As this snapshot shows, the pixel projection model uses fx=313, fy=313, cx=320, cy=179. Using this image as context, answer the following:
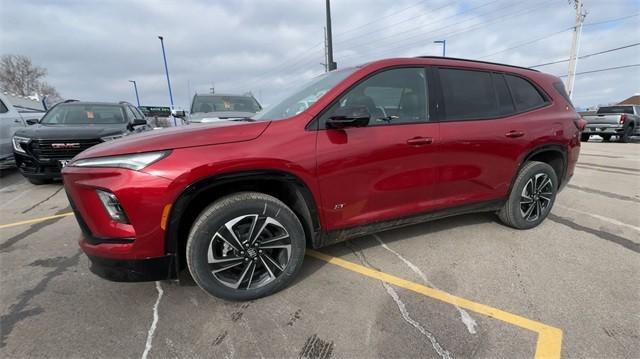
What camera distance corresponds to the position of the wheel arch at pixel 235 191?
6.63 feet

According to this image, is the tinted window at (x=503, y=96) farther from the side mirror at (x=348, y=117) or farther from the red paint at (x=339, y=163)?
the side mirror at (x=348, y=117)

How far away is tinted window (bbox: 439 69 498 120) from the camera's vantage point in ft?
9.30

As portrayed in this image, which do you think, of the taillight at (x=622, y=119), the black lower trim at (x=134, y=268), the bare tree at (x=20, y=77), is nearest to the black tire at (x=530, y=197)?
the black lower trim at (x=134, y=268)

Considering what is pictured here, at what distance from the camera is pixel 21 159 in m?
5.48

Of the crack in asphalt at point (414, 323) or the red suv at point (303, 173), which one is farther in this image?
the red suv at point (303, 173)

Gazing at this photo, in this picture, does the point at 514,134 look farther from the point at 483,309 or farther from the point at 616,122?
the point at 616,122

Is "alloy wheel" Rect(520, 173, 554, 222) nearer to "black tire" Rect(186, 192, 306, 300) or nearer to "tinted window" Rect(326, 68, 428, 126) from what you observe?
"tinted window" Rect(326, 68, 428, 126)

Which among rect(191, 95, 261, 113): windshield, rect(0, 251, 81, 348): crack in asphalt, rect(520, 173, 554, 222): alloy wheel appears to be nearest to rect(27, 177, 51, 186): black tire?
rect(191, 95, 261, 113): windshield

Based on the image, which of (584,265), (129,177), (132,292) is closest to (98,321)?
(132,292)

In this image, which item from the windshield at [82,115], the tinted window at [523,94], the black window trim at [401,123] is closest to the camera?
the black window trim at [401,123]

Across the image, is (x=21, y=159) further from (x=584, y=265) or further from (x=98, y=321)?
(x=584, y=265)

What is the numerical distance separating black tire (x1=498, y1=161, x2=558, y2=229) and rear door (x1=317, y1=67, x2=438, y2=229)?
1231mm

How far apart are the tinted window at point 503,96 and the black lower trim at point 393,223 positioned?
0.94 meters

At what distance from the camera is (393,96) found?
2664mm
